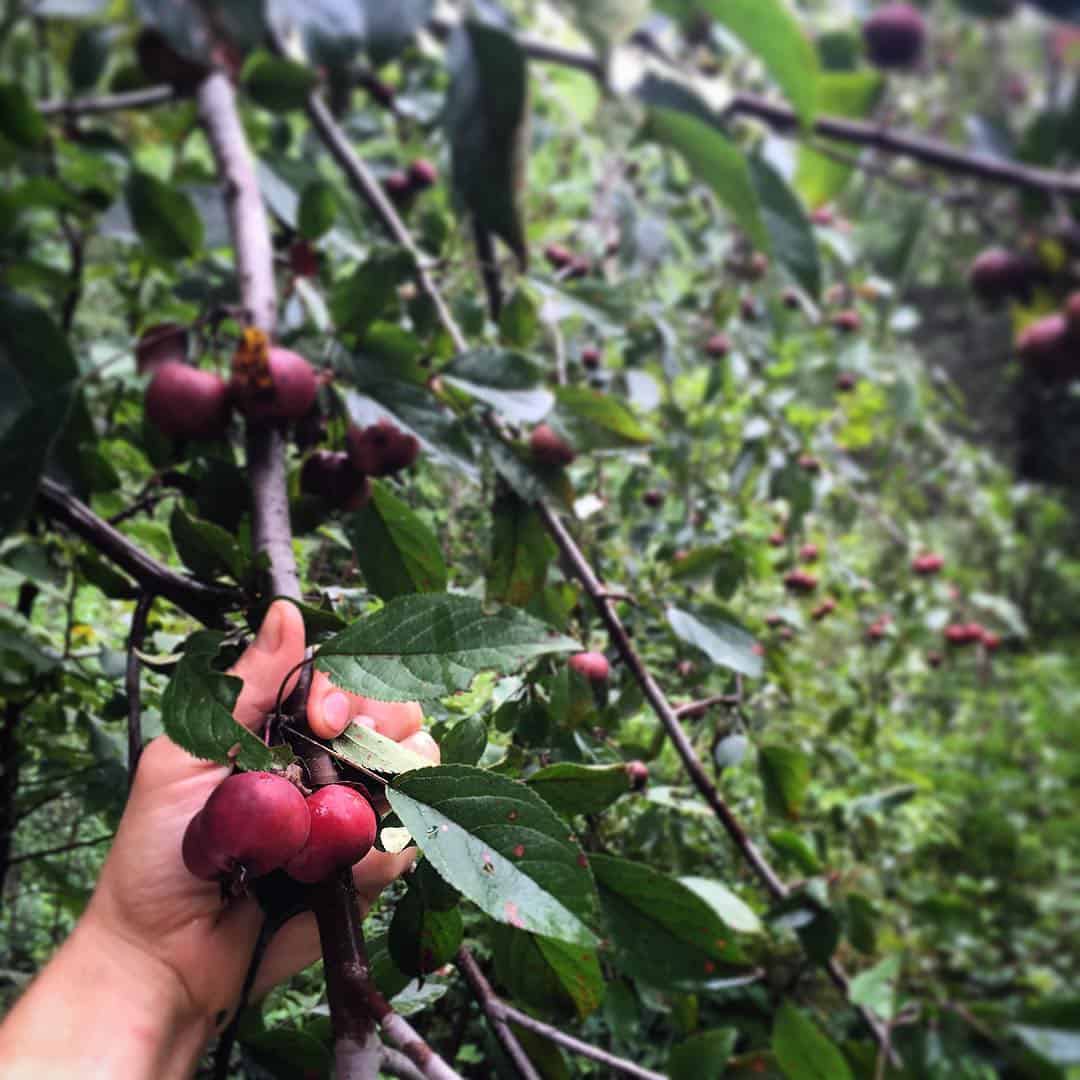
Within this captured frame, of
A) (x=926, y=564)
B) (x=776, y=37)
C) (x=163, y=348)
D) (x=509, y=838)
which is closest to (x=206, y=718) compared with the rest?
(x=509, y=838)

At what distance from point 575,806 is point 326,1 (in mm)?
512

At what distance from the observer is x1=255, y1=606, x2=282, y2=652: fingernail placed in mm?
644

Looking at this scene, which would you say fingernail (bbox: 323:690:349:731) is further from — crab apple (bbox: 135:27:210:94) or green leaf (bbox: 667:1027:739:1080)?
crab apple (bbox: 135:27:210:94)

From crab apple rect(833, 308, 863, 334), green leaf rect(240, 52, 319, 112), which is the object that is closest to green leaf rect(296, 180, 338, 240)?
green leaf rect(240, 52, 319, 112)

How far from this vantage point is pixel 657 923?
2.51 feet

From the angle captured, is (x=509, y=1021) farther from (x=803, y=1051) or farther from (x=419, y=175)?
(x=419, y=175)

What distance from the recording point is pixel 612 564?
142 centimetres

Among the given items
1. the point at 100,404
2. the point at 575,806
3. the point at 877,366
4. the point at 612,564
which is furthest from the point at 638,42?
the point at 877,366

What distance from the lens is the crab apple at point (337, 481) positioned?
897 mm

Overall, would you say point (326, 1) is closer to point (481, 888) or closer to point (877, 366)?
point (481, 888)

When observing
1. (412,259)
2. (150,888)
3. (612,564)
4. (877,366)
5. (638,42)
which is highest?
(638,42)

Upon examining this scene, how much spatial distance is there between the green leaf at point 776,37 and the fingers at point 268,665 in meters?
0.44

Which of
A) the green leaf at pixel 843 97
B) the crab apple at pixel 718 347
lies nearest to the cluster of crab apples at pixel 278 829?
the green leaf at pixel 843 97

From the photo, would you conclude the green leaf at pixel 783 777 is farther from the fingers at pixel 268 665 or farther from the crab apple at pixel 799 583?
the crab apple at pixel 799 583
